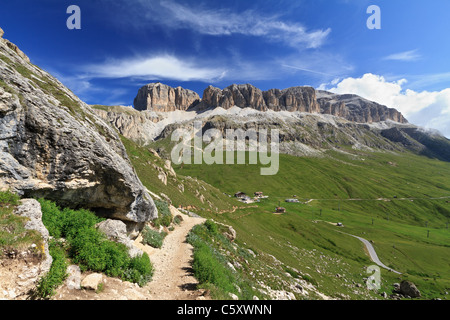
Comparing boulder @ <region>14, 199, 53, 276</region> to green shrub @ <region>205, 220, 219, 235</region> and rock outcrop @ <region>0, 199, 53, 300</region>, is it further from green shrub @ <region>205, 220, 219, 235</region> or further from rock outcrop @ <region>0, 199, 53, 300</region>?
green shrub @ <region>205, 220, 219, 235</region>

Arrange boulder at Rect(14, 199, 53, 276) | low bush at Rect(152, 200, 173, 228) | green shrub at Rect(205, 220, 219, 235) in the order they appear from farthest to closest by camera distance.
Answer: green shrub at Rect(205, 220, 219, 235) < low bush at Rect(152, 200, 173, 228) < boulder at Rect(14, 199, 53, 276)

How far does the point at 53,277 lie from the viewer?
27.4 ft

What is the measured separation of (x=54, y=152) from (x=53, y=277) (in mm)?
7592

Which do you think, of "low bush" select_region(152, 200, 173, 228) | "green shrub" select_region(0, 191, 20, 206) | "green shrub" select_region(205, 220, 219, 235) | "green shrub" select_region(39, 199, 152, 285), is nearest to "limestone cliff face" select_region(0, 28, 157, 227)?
"green shrub" select_region(0, 191, 20, 206)

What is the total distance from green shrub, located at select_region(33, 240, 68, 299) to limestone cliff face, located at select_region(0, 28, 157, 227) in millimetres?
4659

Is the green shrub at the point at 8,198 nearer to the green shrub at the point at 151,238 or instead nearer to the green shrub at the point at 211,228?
the green shrub at the point at 151,238

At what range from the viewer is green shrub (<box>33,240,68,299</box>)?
798cm

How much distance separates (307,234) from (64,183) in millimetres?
98547

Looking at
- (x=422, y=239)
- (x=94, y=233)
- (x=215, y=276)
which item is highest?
(x=94, y=233)

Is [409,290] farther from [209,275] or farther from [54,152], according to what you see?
[54,152]
